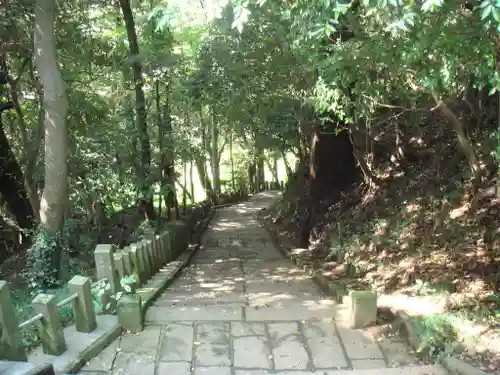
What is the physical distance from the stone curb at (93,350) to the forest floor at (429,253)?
2858mm

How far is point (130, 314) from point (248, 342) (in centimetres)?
123

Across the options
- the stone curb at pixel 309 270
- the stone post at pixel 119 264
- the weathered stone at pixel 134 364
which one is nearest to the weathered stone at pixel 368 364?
the stone curb at pixel 309 270

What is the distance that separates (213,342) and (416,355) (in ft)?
6.09

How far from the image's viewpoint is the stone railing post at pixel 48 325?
3.80 m

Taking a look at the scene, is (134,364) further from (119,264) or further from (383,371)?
(383,371)

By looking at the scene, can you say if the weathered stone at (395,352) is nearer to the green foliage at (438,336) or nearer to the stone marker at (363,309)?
the green foliage at (438,336)

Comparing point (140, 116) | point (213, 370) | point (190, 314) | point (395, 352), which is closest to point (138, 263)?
point (190, 314)

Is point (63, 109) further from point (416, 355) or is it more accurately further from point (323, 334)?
point (416, 355)

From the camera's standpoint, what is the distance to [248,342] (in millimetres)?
4523

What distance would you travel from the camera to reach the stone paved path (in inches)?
160

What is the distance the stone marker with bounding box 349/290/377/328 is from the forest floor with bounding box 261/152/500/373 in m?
0.41

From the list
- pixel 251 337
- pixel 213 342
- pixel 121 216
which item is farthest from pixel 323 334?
pixel 121 216

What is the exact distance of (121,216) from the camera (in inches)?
513

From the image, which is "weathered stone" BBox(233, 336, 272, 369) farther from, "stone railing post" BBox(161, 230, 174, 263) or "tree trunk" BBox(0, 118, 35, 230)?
"tree trunk" BBox(0, 118, 35, 230)
